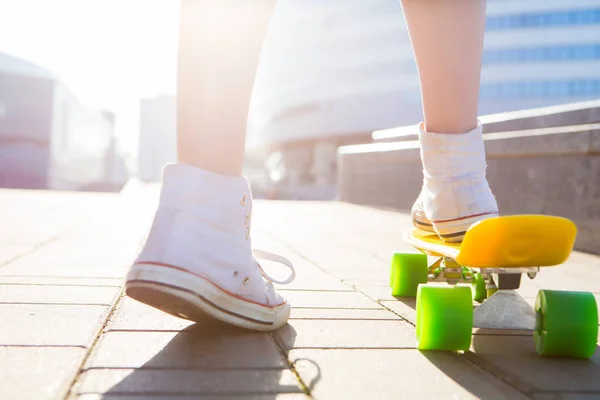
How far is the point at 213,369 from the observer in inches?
49.8

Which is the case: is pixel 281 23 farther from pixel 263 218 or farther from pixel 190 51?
pixel 190 51

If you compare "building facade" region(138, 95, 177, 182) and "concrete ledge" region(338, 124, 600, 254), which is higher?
"building facade" region(138, 95, 177, 182)

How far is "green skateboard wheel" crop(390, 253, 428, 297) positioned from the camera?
2229 millimetres

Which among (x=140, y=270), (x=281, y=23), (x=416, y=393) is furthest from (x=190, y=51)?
(x=281, y=23)

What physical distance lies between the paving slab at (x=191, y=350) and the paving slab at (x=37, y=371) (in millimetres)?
49

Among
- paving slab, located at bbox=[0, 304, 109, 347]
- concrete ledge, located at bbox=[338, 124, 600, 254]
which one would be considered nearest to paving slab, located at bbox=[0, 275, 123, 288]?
paving slab, located at bbox=[0, 304, 109, 347]

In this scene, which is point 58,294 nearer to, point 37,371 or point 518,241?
point 37,371

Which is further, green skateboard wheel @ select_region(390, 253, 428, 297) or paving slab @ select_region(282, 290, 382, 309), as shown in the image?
green skateboard wheel @ select_region(390, 253, 428, 297)

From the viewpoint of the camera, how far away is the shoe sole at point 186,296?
1.40m

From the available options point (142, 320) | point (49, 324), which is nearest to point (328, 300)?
point (142, 320)

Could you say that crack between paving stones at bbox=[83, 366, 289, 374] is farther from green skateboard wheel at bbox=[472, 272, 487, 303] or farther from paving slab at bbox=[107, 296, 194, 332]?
green skateboard wheel at bbox=[472, 272, 487, 303]

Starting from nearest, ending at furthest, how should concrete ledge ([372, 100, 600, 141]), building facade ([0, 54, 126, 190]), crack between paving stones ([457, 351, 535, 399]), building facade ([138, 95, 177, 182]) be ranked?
crack between paving stones ([457, 351, 535, 399]), concrete ledge ([372, 100, 600, 141]), building facade ([0, 54, 126, 190]), building facade ([138, 95, 177, 182])

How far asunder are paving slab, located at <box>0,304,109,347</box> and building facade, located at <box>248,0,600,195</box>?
4512cm

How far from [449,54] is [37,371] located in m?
1.33
